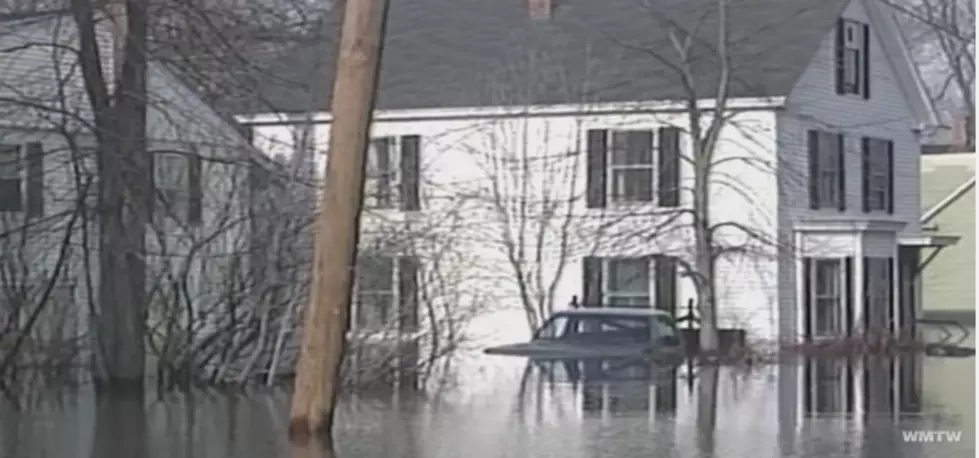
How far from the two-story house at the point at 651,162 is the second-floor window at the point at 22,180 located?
9982mm

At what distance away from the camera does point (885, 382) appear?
99.0 feet

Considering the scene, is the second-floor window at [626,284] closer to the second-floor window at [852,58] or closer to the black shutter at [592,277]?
the black shutter at [592,277]

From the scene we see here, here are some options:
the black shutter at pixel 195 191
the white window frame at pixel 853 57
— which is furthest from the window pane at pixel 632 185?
the black shutter at pixel 195 191

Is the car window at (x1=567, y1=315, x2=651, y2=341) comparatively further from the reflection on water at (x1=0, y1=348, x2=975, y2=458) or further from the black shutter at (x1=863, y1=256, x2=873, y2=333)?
the black shutter at (x1=863, y1=256, x2=873, y2=333)

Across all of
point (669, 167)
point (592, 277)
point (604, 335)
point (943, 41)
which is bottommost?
point (604, 335)

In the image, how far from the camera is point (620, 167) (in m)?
40.1

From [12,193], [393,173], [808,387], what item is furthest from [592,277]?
[12,193]

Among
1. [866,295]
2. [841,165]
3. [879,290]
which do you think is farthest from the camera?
[879,290]

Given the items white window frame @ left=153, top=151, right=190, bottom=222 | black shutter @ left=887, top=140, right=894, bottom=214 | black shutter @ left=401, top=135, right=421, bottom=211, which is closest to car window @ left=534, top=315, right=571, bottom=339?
black shutter @ left=401, top=135, right=421, bottom=211

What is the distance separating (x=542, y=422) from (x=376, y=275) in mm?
8109

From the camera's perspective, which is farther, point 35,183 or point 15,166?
point 35,183

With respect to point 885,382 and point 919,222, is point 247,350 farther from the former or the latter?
point 919,222

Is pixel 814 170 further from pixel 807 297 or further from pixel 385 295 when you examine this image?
pixel 385 295

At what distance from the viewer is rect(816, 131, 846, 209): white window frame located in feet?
137
